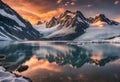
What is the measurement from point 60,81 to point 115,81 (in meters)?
8.38

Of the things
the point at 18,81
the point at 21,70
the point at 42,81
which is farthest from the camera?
the point at 21,70

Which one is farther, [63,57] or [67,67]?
→ [63,57]

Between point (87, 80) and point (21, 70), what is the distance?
610 inches

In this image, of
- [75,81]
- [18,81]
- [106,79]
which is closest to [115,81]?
[106,79]

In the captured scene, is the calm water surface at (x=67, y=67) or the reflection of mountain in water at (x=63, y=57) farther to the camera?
the reflection of mountain in water at (x=63, y=57)

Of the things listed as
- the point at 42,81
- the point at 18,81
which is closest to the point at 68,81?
the point at 42,81

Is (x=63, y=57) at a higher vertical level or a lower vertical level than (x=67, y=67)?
higher

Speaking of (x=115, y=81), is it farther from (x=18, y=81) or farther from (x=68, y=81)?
(x=18, y=81)

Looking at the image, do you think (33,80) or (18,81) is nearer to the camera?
(18,81)

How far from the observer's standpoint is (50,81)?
39250 millimetres

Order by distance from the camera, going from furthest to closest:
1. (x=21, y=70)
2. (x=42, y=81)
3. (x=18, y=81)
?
(x=21, y=70) → (x=42, y=81) → (x=18, y=81)

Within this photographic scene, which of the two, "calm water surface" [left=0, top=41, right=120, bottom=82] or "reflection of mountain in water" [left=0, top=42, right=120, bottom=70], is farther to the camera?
"reflection of mountain in water" [left=0, top=42, right=120, bottom=70]

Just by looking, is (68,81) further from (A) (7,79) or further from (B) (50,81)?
(A) (7,79)

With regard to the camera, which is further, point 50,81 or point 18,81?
point 50,81
